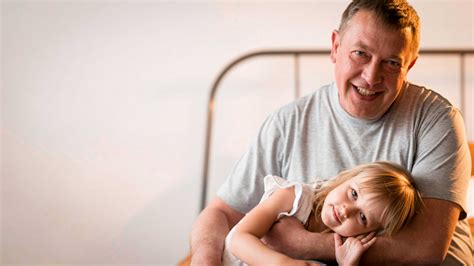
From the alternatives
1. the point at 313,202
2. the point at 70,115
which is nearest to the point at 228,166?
the point at 70,115

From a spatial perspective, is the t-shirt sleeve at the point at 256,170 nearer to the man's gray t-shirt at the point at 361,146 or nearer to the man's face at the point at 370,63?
the man's gray t-shirt at the point at 361,146

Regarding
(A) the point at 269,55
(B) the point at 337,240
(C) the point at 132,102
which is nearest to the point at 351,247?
(B) the point at 337,240

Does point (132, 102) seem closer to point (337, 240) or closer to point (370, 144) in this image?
point (370, 144)

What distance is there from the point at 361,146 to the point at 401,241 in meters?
0.33

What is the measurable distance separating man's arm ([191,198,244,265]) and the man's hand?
134 mm

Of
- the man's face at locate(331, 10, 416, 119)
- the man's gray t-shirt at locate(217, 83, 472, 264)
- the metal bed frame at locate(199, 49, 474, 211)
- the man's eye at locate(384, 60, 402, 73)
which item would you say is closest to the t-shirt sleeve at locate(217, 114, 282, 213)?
the man's gray t-shirt at locate(217, 83, 472, 264)

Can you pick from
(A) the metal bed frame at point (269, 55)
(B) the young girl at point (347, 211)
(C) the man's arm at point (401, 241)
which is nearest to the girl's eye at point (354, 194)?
(B) the young girl at point (347, 211)

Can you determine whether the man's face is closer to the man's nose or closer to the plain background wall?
the man's nose

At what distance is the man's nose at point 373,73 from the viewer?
1700 mm

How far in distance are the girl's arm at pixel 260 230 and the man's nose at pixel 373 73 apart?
33cm

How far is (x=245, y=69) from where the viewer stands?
2891mm

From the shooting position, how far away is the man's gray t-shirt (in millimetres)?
1727

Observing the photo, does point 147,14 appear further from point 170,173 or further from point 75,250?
point 75,250

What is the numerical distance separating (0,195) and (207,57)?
107 centimetres
